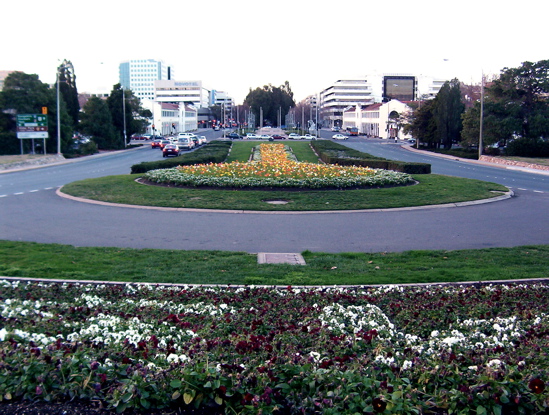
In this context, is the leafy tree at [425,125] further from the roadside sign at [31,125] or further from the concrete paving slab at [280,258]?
the concrete paving slab at [280,258]

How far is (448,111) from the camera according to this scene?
6906 centimetres

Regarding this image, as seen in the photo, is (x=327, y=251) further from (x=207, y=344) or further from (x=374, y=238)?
(x=207, y=344)

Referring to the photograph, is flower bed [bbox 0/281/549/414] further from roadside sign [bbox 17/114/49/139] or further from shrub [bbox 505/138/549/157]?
shrub [bbox 505/138/549/157]

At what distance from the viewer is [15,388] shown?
15.3 ft

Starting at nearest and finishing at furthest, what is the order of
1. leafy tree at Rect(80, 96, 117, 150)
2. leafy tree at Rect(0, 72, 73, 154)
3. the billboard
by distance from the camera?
leafy tree at Rect(0, 72, 73, 154) < leafy tree at Rect(80, 96, 117, 150) < the billboard

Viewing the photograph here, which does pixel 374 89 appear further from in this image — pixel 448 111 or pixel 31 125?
pixel 31 125

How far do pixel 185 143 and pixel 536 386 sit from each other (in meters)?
60.0

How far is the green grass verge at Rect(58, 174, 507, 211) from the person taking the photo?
19078mm

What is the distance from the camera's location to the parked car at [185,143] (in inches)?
2441

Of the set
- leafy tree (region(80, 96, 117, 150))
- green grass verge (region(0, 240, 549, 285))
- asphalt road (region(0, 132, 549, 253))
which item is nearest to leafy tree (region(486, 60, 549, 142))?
asphalt road (region(0, 132, 549, 253))

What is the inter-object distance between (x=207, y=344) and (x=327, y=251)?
7.26 metres

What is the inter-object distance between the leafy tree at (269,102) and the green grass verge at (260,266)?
522 feet

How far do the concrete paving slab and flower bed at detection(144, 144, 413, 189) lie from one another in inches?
410

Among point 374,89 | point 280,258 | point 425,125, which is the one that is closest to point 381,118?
point 425,125
